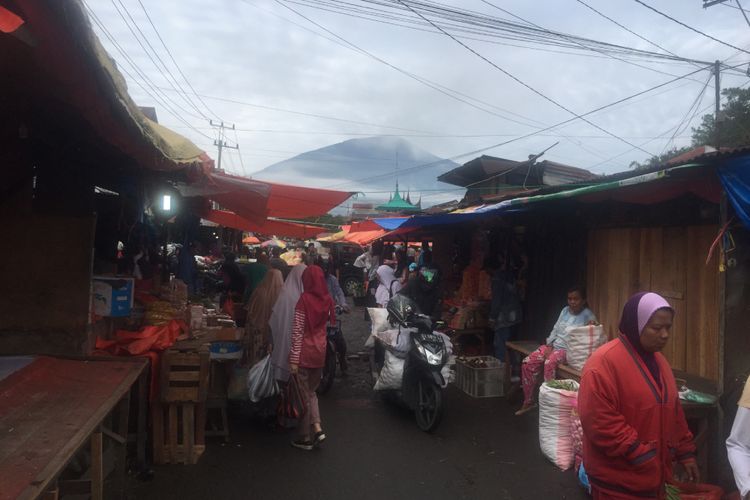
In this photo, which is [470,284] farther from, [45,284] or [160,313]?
[45,284]

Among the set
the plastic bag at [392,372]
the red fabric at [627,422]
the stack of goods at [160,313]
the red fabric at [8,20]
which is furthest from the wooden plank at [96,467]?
the plastic bag at [392,372]

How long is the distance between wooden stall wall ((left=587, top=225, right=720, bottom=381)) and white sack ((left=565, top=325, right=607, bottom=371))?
2.28ft

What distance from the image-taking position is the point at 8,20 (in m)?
1.73

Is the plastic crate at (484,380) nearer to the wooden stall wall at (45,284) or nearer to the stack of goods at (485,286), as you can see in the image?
the stack of goods at (485,286)

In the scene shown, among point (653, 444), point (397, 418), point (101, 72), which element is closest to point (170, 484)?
point (397, 418)

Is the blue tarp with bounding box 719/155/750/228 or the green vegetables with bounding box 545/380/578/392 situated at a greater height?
the blue tarp with bounding box 719/155/750/228

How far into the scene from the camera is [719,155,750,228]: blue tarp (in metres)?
3.73

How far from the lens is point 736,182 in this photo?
150 inches

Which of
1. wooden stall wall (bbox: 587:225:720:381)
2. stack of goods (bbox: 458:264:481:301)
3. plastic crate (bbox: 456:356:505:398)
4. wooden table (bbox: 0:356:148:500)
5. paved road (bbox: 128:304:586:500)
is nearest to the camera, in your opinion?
wooden table (bbox: 0:356:148:500)

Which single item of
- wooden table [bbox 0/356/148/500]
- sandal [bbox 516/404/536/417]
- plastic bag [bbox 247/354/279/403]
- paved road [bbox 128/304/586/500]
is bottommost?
paved road [bbox 128/304/586/500]

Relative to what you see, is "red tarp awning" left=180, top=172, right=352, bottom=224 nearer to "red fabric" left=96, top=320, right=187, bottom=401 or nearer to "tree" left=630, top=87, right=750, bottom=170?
"red fabric" left=96, top=320, right=187, bottom=401

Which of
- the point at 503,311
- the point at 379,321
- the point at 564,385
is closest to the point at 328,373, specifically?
the point at 379,321

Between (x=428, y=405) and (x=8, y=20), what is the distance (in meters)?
5.16

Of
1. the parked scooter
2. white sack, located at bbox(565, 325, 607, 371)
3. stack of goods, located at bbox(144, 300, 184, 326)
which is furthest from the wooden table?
white sack, located at bbox(565, 325, 607, 371)
